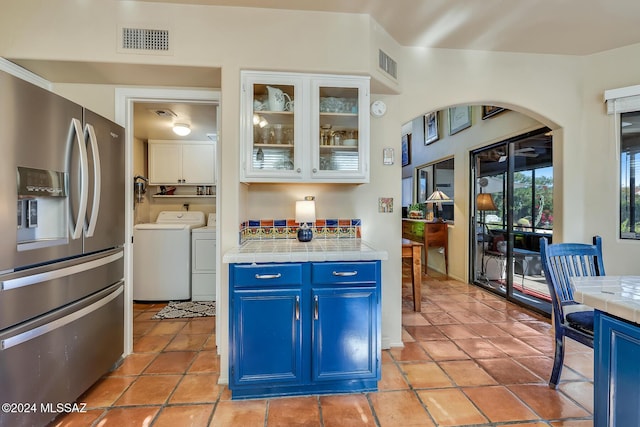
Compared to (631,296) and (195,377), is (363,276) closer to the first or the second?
(631,296)

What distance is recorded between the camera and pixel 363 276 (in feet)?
6.01

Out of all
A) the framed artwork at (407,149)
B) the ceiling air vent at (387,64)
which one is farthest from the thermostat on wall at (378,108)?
the framed artwork at (407,149)

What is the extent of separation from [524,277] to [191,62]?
166 inches

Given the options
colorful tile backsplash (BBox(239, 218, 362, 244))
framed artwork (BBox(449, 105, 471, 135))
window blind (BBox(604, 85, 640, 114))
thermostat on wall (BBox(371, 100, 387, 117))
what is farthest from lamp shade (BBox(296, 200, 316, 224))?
framed artwork (BBox(449, 105, 471, 135))

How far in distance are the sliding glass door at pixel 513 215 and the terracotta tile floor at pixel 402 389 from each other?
0.86 m

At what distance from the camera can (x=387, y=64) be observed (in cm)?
231

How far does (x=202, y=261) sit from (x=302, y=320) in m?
2.27

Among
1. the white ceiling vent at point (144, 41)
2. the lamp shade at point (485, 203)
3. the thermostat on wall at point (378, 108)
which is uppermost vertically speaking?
the white ceiling vent at point (144, 41)

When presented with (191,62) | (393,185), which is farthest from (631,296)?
(191,62)

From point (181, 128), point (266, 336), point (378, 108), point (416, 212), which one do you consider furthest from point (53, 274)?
point (416, 212)

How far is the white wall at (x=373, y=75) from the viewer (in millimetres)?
1938

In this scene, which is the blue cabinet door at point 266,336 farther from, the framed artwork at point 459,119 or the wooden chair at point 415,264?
the framed artwork at point 459,119

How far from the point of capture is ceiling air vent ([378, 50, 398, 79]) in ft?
7.34

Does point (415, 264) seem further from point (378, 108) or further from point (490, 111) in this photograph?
point (490, 111)
